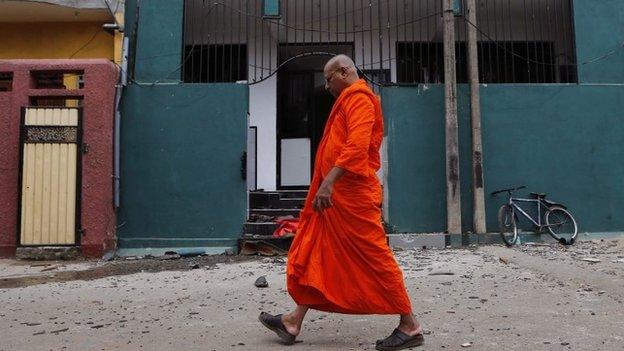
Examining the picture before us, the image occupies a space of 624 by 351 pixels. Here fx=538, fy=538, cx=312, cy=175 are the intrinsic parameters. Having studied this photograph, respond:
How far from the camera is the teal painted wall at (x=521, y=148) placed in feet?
27.5

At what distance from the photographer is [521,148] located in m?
8.41

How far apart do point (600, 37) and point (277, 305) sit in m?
7.32

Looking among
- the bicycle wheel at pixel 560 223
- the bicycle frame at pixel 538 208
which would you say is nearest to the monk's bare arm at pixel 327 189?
the bicycle frame at pixel 538 208

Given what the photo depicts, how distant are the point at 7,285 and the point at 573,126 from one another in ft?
26.5

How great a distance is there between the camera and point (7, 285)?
5758mm

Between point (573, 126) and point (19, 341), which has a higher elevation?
point (573, 126)

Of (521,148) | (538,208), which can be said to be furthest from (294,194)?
(538,208)

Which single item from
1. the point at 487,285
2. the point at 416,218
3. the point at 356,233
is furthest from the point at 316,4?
the point at 356,233

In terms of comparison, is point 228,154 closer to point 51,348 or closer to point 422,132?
point 422,132

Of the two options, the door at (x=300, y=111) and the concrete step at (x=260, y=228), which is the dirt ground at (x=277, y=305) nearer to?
the concrete step at (x=260, y=228)

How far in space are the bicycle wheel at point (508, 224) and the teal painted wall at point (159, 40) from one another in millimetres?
5348

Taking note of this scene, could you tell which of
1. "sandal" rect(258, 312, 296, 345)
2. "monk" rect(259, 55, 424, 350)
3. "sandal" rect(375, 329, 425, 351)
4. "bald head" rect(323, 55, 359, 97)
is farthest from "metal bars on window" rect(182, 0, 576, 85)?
"sandal" rect(375, 329, 425, 351)

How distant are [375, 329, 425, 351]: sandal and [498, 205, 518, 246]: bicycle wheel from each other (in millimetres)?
5134

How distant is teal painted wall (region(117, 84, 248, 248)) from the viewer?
Result: 26.7 feet
